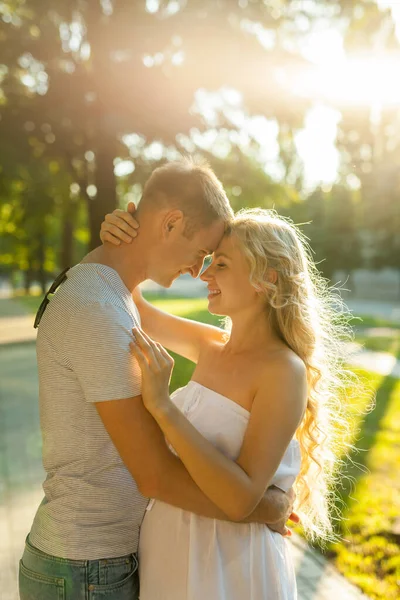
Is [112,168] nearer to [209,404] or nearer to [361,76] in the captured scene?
[361,76]

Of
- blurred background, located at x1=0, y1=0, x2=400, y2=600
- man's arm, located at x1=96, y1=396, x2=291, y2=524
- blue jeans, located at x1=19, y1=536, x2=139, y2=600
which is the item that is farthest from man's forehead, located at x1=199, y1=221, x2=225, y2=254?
blurred background, located at x1=0, y1=0, x2=400, y2=600

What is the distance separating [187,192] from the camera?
2.27 metres

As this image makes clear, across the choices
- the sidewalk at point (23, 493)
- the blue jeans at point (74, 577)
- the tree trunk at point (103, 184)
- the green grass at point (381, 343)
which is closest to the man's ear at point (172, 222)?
the blue jeans at point (74, 577)

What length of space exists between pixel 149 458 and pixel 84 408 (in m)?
0.25

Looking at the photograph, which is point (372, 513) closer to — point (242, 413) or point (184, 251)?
point (242, 413)

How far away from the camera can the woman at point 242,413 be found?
201cm

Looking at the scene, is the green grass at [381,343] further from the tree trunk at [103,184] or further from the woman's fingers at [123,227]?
the woman's fingers at [123,227]

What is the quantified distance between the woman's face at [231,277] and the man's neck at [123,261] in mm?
330

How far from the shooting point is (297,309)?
8.30ft

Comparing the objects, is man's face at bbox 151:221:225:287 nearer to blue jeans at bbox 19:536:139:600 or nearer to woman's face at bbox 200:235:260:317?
woman's face at bbox 200:235:260:317

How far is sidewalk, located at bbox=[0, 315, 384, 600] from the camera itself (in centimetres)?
450

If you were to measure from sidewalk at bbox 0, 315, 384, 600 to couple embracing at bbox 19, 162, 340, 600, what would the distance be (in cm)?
223

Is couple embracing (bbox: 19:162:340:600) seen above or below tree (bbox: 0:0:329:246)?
below

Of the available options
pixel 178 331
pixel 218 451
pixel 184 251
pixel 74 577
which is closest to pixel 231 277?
pixel 184 251
